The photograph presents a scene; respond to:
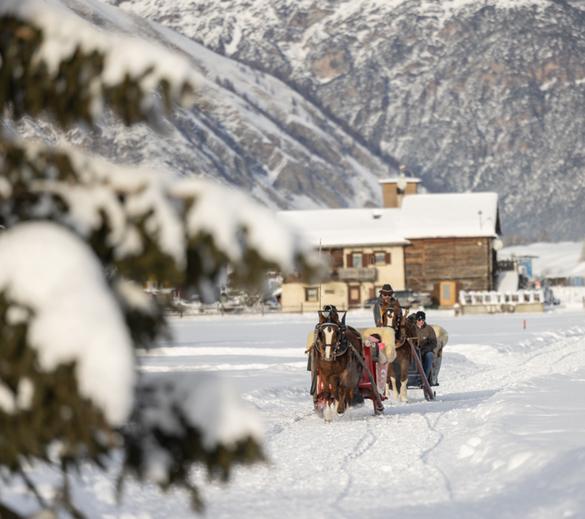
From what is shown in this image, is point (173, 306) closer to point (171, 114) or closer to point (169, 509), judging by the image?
point (171, 114)

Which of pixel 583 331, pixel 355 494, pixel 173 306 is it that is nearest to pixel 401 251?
pixel 583 331

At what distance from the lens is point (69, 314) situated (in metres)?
3.85

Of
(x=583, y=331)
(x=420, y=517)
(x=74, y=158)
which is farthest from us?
(x=583, y=331)

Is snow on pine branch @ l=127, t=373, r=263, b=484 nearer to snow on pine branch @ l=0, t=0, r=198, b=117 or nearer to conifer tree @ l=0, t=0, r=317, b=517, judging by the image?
conifer tree @ l=0, t=0, r=317, b=517

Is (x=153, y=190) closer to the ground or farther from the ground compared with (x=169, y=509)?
farther from the ground

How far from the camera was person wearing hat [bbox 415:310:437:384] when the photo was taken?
73.5 feet

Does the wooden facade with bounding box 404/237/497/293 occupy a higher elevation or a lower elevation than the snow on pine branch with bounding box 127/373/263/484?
higher

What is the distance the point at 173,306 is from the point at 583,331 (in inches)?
1873

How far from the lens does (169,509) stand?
978cm

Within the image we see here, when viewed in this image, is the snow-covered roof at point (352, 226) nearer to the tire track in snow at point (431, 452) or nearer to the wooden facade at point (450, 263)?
the wooden facade at point (450, 263)

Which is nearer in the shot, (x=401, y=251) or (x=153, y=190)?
(x=153, y=190)

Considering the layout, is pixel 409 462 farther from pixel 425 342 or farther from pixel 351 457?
pixel 425 342

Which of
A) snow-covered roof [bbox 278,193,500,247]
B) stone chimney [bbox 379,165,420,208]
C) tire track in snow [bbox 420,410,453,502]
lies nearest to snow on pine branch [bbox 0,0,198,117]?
tire track in snow [bbox 420,410,453,502]

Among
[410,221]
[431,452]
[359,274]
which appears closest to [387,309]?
[431,452]
